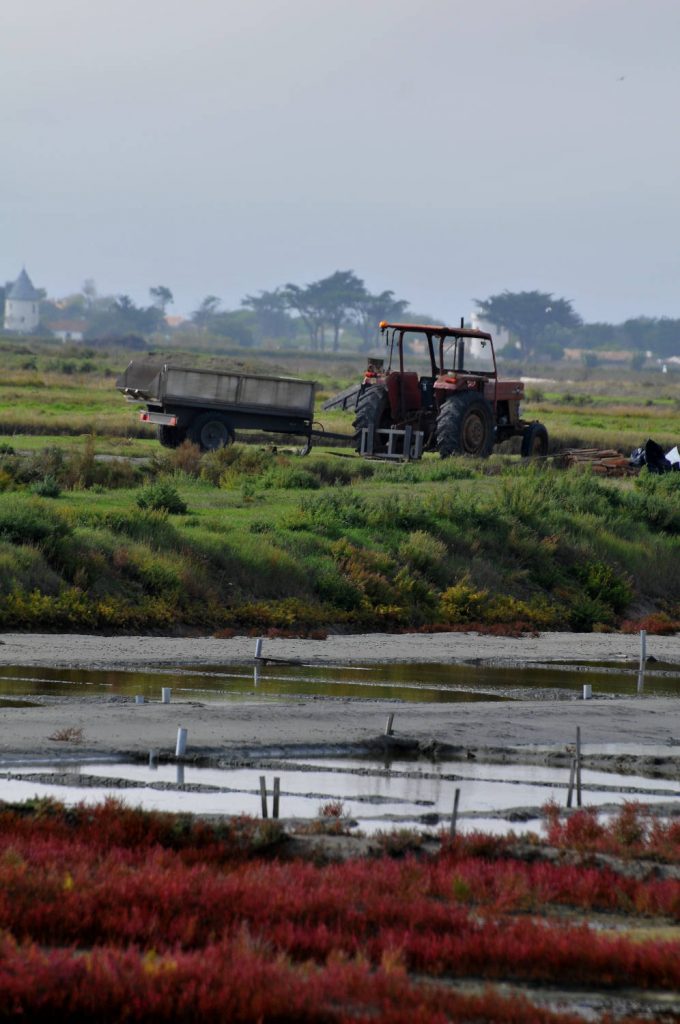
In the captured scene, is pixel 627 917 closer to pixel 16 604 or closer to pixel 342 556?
pixel 16 604

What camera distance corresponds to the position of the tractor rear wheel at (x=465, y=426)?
36.2 m

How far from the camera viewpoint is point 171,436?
3953 cm

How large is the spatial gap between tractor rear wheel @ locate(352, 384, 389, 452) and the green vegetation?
0.71m

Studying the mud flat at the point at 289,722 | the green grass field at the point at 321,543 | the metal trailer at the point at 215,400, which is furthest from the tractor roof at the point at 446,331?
the mud flat at the point at 289,722

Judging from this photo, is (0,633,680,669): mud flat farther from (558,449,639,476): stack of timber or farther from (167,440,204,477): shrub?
(558,449,639,476): stack of timber

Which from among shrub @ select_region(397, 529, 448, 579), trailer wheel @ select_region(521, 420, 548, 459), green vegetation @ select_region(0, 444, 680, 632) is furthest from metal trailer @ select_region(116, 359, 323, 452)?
shrub @ select_region(397, 529, 448, 579)

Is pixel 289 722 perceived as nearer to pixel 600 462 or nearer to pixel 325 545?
pixel 325 545

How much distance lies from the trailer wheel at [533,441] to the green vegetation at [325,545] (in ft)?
6.80

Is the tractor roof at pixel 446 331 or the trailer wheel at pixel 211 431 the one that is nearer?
the tractor roof at pixel 446 331

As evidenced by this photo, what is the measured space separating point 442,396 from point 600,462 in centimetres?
675

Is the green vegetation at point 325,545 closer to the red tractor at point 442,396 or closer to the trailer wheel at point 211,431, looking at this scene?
the red tractor at point 442,396

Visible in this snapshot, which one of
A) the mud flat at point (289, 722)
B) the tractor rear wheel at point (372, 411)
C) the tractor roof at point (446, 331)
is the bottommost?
the mud flat at point (289, 722)

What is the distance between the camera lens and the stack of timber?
133ft

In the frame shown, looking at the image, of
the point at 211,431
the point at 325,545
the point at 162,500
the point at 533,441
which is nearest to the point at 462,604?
the point at 325,545
